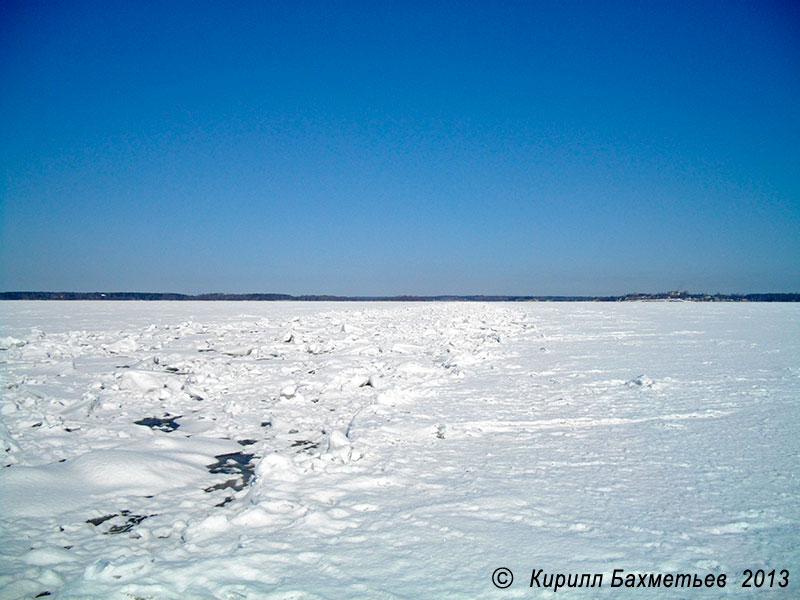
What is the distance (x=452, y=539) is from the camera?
2.49 metres

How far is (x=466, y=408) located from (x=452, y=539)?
278cm

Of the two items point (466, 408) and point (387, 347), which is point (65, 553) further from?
point (387, 347)

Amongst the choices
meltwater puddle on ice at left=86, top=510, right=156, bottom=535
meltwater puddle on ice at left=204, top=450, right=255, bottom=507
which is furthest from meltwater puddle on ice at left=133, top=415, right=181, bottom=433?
meltwater puddle on ice at left=86, top=510, right=156, bottom=535

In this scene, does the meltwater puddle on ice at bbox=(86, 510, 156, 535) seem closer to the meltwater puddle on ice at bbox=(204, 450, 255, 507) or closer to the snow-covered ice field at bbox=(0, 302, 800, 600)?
the snow-covered ice field at bbox=(0, 302, 800, 600)

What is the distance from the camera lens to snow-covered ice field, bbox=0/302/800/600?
222 cm

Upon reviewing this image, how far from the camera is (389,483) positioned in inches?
129

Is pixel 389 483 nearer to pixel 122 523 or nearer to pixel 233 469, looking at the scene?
pixel 233 469

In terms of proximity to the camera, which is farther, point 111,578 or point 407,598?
point 111,578

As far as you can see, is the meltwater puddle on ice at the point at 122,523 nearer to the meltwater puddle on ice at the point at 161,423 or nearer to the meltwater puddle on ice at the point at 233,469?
the meltwater puddle on ice at the point at 233,469

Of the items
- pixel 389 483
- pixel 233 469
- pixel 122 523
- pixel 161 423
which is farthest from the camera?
pixel 161 423

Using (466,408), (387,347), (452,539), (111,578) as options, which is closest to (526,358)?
(387,347)

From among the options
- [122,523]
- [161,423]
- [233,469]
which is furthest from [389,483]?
[161,423]

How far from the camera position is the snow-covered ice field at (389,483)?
222cm

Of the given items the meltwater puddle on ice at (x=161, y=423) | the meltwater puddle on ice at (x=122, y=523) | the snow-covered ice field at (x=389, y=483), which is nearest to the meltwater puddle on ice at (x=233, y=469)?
the snow-covered ice field at (x=389, y=483)
